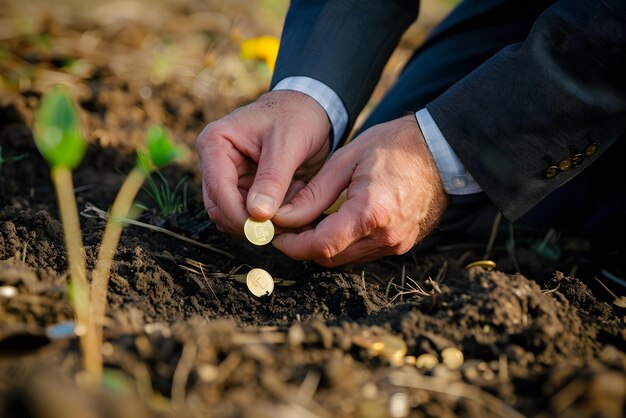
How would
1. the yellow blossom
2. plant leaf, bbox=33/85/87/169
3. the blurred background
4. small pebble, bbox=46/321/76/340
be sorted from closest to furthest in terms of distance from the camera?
plant leaf, bbox=33/85/87/169 → small pebble, bbox=46/321/76/340 → the blurred background → the yellow blossom

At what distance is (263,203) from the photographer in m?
1.53

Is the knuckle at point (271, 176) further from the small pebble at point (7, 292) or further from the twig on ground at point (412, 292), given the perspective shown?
the small pebble at point (7, 292)

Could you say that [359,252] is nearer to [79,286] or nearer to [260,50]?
[79,286]

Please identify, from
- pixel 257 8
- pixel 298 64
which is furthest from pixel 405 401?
pixel 257 8

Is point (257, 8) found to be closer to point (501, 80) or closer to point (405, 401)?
point (501, 80)

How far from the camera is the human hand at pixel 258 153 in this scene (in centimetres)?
158

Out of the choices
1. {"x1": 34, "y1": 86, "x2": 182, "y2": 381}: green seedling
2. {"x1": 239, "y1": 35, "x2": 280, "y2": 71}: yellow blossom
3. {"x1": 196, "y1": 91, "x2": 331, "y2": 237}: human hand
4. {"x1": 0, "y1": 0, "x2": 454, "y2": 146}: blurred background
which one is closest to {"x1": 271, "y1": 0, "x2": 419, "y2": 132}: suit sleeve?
{"x1": 196, "y1": 91, "x2": 331, "y2": 237}: human hand

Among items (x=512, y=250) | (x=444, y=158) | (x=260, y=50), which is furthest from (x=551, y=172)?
(x=260, y=50)

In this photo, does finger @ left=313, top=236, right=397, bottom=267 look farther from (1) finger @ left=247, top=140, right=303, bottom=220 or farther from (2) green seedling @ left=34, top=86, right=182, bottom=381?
(2) green seedling @ left=34, top=86, right=182, bottom=381

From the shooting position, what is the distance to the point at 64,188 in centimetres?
210

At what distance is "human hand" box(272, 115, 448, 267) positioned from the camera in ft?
5.04

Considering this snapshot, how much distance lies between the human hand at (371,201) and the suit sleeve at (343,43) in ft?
1.45

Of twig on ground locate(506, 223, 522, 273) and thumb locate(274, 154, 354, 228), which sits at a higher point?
thumb locate(274, 154, 354, 228)

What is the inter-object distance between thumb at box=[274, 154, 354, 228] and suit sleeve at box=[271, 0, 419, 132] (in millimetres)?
469
